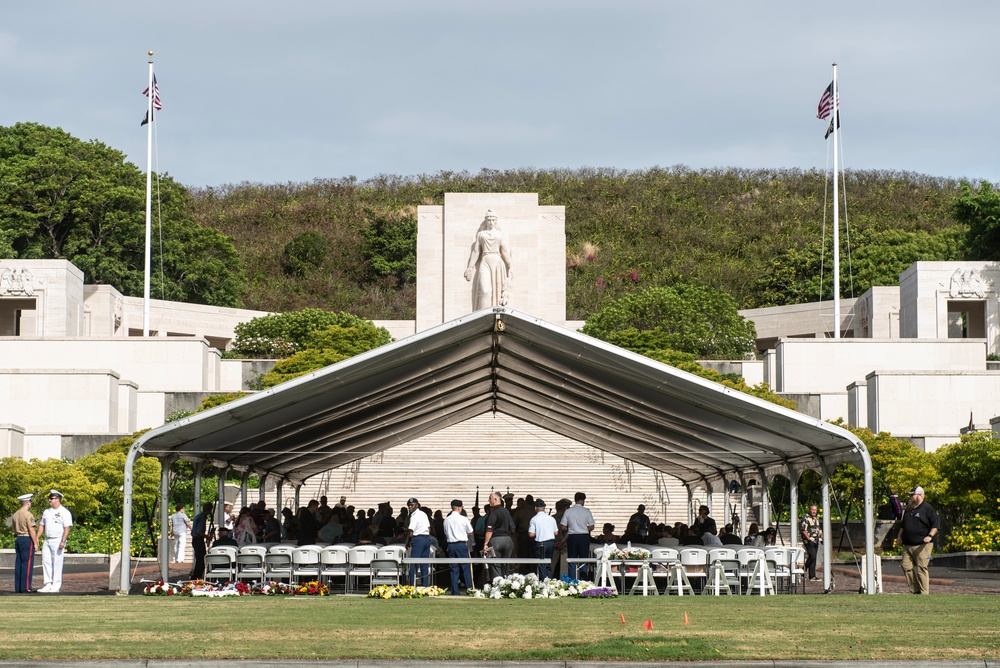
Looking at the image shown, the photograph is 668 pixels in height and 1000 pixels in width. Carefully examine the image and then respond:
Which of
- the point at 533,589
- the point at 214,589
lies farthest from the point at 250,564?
the point at 533,589

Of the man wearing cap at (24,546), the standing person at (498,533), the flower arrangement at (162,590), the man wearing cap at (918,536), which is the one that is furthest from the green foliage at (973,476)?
the man wearing cap at (24,546)

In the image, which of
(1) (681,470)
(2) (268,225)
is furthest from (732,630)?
(2) (268,225)

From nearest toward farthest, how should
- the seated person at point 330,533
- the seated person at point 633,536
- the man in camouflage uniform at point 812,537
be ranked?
the seated person at point 330,533, the seated person at point 633,536, the man in camouflage uniform at point 812,537

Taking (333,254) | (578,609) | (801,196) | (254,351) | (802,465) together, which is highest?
(801,196)

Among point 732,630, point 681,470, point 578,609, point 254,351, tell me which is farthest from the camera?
point 254,351

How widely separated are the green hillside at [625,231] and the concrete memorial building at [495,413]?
9.12m

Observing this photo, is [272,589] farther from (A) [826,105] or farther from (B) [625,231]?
(B) [625,231]

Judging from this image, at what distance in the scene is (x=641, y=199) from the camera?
91062 mm

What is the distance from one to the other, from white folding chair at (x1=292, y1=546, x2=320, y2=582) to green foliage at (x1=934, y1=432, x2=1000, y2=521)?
49.2 ft

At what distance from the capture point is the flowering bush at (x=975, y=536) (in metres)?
25.8

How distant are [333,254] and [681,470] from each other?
57.5 m

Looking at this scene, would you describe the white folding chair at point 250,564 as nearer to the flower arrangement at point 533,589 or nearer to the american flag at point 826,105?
the flower arrangement at point 533,589

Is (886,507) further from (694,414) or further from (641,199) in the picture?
(641,199)

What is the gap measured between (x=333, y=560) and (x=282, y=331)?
3253cm
